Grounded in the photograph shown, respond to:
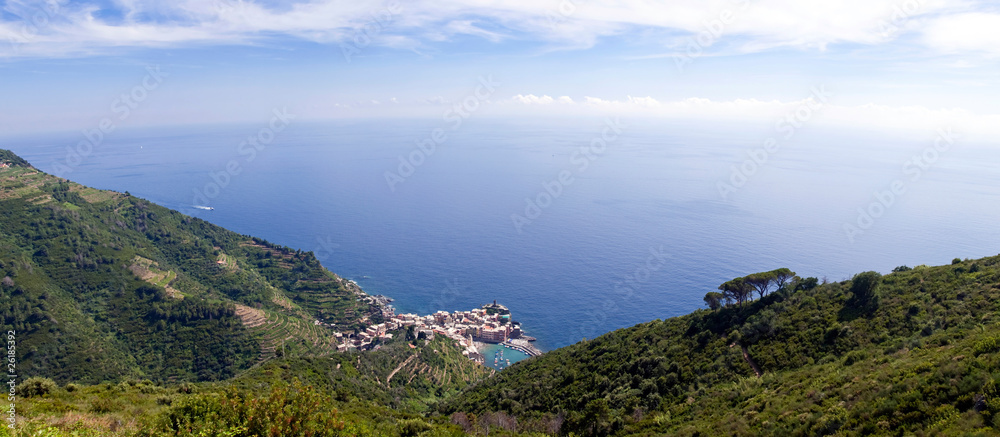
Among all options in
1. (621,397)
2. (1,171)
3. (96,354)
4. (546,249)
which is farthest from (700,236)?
(1,171)

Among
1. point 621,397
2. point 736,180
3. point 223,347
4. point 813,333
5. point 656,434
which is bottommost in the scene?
point 656,434

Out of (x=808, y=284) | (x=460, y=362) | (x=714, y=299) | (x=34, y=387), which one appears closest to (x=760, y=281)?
(x=808, y=284)

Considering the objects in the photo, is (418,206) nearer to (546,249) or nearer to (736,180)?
(546,249)

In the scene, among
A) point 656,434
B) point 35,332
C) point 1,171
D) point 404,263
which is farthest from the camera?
point 404,263

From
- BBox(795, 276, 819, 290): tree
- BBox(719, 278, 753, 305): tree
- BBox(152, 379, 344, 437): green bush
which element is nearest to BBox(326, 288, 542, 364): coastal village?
BBox(719, 278, 753, 305): tree

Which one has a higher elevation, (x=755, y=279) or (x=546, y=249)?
(x=546, y=249)

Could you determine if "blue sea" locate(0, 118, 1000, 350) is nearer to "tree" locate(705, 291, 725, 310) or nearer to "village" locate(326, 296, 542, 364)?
"village" locate(326, 296, 542, 364)
